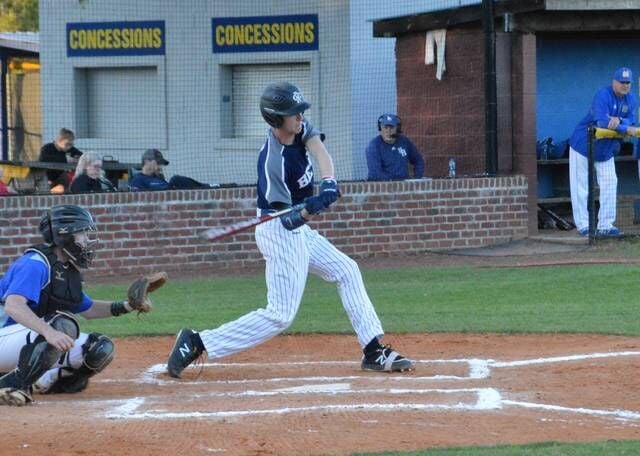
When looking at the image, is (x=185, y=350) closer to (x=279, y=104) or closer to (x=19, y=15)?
(x=279, y=104)

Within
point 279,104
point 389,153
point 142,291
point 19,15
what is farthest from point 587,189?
point 19,15

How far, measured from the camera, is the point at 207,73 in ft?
63.6

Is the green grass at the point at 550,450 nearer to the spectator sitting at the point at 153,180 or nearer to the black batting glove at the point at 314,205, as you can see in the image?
the black batting glove at the point at 314,205

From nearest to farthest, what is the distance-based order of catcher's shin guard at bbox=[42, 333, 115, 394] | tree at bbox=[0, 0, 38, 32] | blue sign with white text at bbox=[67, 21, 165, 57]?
catcher's shin guard at bbox=[42, 333, 115, 394]
blue sign with white text at bbox=[67, 21, 165, 57]
tree at bbox=[0, 0, 38, 32]

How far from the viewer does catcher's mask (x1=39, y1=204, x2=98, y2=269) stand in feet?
23.5

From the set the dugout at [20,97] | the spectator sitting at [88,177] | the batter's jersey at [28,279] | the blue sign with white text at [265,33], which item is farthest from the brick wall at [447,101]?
the batter's jersey at [28,279]

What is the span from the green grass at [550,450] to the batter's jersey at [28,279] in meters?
2.31

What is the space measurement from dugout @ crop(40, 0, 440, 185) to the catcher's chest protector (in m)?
9.79

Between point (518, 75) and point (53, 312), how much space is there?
913cm

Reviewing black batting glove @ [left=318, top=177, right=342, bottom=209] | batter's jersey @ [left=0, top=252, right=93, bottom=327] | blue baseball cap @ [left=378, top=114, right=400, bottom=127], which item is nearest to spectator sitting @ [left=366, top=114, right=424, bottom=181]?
blue baseball cap @ [left=378, top=114, right=400, bottom=127]

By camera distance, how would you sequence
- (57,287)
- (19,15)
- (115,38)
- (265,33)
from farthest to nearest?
(19,15) < (115,38) < (265,33) < (57,287)

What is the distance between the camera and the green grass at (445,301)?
10055mm

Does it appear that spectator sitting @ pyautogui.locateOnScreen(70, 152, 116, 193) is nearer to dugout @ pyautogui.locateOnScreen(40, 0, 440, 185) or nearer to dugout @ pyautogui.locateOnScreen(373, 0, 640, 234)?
dugout @ pyautogui.locateOnScreen(40, 0, 440, 185)

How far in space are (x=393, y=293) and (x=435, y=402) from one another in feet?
16.9
